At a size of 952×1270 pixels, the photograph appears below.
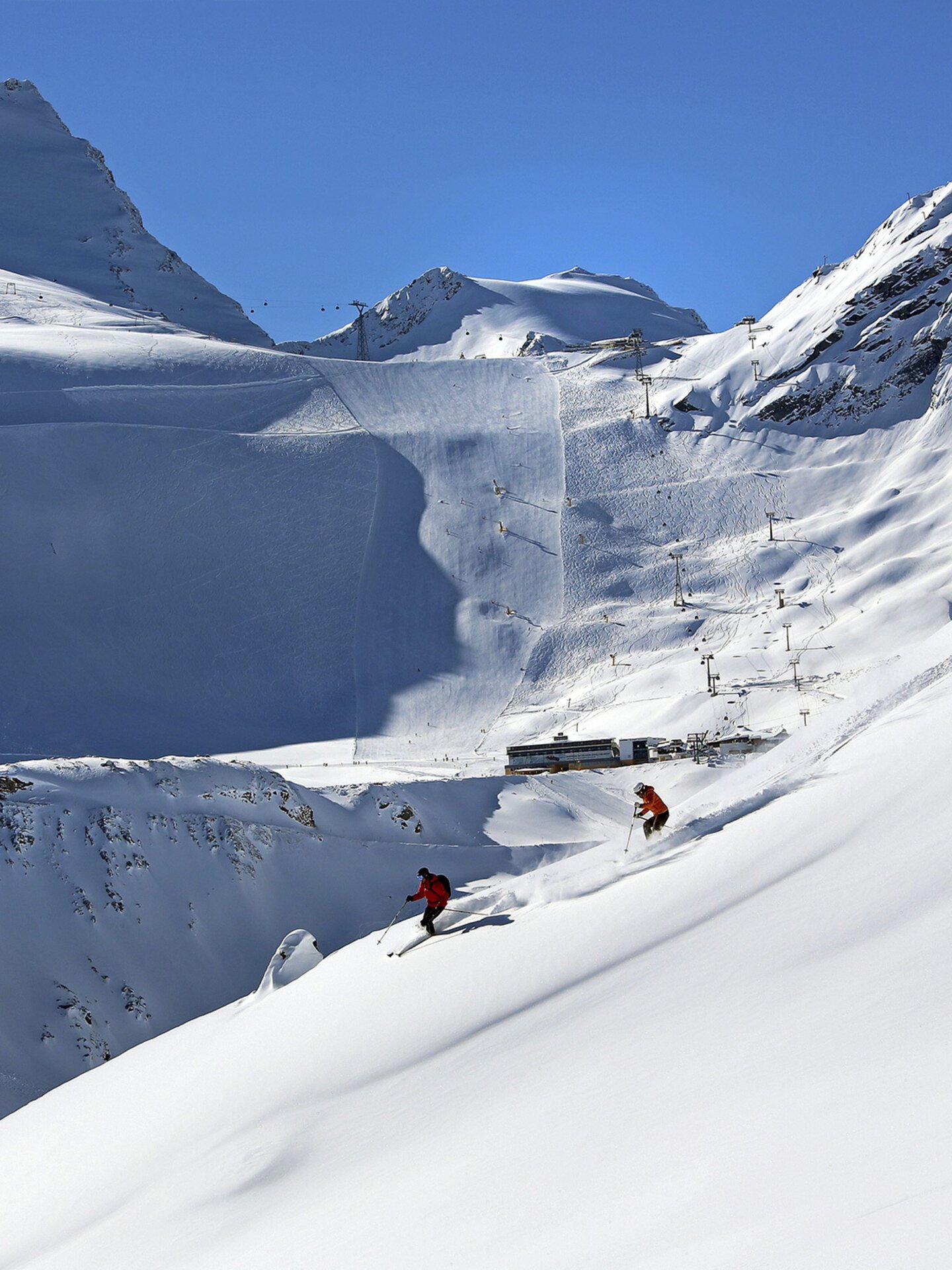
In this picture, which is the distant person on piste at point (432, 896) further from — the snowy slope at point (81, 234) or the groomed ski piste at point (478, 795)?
the snowy slope at point (81, 234)

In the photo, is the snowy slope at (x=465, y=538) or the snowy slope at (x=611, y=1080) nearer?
the snowy slope at (x=611, y=1080)

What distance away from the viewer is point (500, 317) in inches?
4631

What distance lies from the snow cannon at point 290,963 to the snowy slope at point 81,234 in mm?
84802

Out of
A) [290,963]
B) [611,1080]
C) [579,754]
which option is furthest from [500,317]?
[611,1080]

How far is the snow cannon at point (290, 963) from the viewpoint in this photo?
14484 millimetres

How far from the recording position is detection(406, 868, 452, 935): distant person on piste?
13.2 m

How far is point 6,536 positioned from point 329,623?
1285 centimetres

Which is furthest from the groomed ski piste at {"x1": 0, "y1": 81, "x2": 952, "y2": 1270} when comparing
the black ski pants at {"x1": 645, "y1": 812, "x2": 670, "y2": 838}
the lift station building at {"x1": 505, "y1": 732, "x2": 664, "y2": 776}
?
the lift station building at {"x1": 505, "y1": 732, "x2": 664, "y2": 776}

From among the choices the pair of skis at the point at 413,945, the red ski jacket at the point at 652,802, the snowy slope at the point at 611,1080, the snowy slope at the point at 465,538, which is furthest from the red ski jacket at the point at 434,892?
the snowy slope at the point at 465,538

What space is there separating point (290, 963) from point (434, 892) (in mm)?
2682

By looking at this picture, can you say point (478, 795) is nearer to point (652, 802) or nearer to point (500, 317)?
point (652, 802)

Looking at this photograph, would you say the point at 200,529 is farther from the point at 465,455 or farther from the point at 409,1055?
the point at 409,1055

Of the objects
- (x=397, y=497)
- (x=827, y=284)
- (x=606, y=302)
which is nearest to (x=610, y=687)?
(x=397, y=497)

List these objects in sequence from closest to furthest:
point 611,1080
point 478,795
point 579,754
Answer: point 611,1080 < point 478,795 < point 579,754
